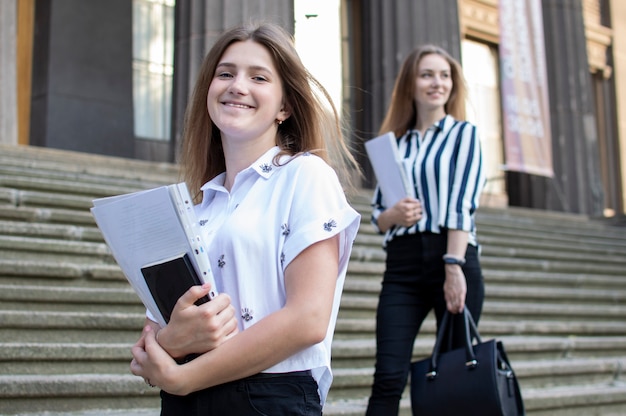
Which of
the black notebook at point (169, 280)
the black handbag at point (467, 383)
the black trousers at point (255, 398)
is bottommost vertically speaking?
the black handbag at point (467, 383)

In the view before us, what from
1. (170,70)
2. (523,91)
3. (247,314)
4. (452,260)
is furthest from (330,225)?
(170,70)

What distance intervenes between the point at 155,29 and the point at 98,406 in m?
10.4

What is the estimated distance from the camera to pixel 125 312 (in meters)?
4.41

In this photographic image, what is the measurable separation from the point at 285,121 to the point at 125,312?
9.57 ft

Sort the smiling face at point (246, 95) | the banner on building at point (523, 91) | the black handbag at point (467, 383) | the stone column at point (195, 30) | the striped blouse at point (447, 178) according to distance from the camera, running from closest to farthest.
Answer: the smiling face at point (246, 95)
the black handbag at point (467, 383)
the striped blouse at point (447, 178)
the stone column at point (195, 30)
the banner on building at point (523, 91)

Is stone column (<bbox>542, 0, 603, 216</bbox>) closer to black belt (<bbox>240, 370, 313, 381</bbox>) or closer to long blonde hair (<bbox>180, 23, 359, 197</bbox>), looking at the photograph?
long blonde hair (<bbox>180, 23, 359, 197</bbox>)

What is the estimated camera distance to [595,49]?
19.7 m

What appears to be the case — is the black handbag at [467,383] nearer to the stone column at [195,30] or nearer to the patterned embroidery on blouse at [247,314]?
the patterned embroidery on blouse at [247,314]

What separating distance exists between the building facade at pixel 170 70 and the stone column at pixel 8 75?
0.02 meters

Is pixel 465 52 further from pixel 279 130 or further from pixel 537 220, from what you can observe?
pixel 279 130

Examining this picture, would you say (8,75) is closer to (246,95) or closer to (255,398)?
(246,95)

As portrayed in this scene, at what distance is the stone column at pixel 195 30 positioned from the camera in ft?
A: 29.8

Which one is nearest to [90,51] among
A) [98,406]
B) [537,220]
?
[537,220]

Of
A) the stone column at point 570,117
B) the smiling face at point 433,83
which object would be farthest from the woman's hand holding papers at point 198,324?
the stone column at point 570,117
